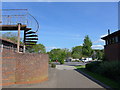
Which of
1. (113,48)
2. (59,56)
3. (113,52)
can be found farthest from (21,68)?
(59,56)

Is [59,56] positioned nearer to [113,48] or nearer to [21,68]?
[113,48]

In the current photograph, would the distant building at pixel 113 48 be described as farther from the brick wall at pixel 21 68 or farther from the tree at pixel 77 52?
the tree at pixel 77 52

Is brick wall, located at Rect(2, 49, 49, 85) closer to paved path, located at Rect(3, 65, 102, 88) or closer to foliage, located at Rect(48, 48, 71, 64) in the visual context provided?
paved path, located at Rect(3, 65, 102, 88)

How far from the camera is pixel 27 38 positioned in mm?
12555

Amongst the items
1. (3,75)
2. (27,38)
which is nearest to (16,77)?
(3,75)

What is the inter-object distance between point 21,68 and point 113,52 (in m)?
12.8

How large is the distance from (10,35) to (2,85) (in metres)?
32.3

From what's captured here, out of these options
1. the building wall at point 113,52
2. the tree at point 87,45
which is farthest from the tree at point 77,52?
the building wall at point 113,52

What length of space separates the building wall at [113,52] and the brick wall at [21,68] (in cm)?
1022

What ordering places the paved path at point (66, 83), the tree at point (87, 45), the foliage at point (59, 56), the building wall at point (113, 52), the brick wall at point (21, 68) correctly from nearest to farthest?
the brick wall at point (21, 68) < the paved path at point (66, 83) < the building wall at point (113, 52) < the tree at point (87, 45) < the foliage at point (59, 56)

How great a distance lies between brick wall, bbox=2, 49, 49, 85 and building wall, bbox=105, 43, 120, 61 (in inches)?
402

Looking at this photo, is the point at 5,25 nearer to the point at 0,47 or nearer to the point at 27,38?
the point at 27,38

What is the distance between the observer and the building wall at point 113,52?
16.3 metres

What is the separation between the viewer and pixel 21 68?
356 inches
